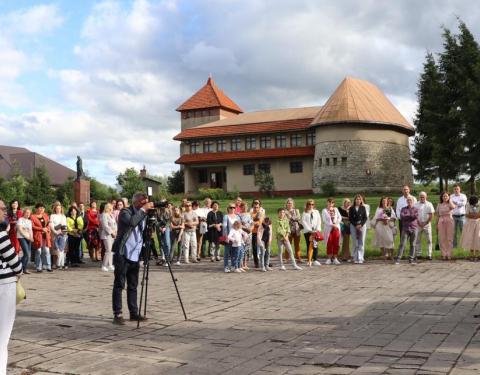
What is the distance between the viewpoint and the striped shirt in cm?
476

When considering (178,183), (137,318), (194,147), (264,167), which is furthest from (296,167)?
(137,318)

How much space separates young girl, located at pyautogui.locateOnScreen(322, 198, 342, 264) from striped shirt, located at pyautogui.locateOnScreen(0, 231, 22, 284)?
12079mm

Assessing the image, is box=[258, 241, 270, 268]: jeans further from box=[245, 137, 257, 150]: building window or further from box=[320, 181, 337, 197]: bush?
box=[245, 137, 257, 150]: building window

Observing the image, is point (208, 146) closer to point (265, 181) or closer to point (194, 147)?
point (194, 147)

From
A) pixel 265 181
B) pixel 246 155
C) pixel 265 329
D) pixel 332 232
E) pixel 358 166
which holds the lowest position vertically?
pixel 265 329

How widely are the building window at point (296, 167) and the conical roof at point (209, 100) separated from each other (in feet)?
55.0

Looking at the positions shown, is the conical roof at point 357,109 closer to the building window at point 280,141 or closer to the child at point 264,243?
the building window at point 280,141

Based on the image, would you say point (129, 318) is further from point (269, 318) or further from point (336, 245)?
point (336, 245)

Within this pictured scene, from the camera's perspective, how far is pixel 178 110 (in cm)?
7538

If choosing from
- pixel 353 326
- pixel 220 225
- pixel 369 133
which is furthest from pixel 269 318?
pixel 369 133

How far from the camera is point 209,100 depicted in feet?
245

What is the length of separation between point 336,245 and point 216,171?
166 ft

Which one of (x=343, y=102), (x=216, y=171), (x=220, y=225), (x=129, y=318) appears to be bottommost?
(x=129, y=318)

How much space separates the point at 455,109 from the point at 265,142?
30.3m
